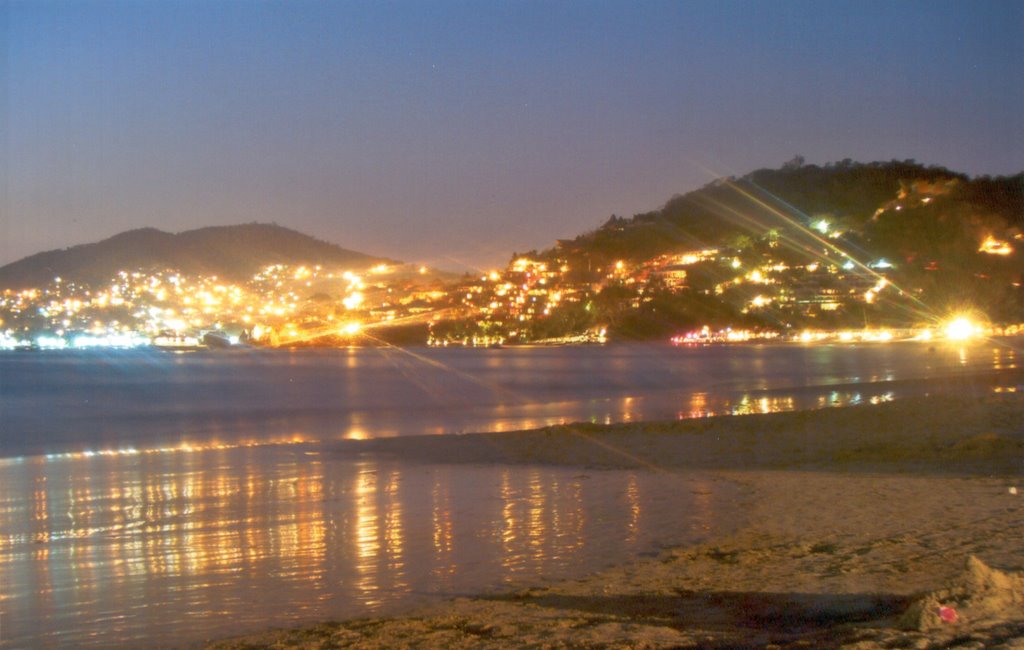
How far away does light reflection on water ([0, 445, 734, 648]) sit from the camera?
5133 millimetres

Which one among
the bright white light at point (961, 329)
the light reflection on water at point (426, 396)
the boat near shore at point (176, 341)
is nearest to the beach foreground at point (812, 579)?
the light reflection on water at point (426, 396)

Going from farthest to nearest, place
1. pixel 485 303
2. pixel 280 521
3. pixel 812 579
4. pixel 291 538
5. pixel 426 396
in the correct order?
pixel 485 303 < pixel 426 396 < pixel 280 521 < pixel 291 538 < pixel 812 579

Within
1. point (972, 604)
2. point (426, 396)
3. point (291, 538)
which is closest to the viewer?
point (972, 604)

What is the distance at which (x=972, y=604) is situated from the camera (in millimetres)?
4109

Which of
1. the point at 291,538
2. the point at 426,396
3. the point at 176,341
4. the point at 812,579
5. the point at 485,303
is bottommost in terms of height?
the point at 812,579

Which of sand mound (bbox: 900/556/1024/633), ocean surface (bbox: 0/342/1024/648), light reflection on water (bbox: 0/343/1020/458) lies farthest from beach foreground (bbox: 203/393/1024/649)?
light reflection on water (bbox: 0/343/1020/458)

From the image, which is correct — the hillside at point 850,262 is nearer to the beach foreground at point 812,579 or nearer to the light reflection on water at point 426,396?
the light reflection on water at point 426,396

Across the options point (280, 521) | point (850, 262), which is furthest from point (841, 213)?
point (280, 521)

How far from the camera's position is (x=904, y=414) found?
1356cm

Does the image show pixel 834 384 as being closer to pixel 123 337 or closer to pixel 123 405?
pixel 123 405

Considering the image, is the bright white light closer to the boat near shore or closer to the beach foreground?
the beach foreground

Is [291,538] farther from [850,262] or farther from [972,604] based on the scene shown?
[850,262]

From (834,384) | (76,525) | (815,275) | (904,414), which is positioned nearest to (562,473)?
(76,525)

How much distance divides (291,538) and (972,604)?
4.35 m
